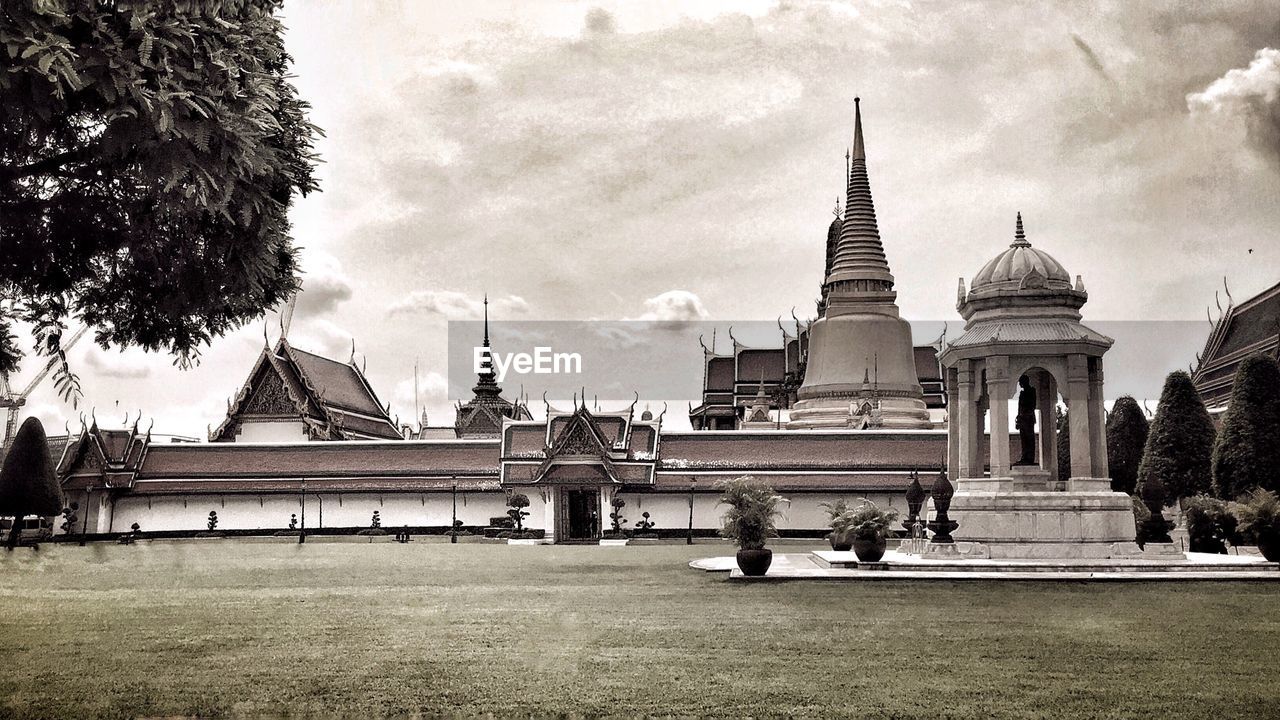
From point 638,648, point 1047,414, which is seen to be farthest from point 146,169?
point 1047,414

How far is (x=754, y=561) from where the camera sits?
17.7 metres

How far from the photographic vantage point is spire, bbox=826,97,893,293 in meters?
51.3

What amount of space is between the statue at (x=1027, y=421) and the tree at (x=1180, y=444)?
8.29 m

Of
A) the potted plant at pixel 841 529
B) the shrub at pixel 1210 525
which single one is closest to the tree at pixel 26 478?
the potted plant at pixel 841 529

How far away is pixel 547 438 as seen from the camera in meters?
38.6

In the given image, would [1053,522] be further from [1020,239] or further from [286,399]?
[286,399]

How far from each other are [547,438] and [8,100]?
104ft

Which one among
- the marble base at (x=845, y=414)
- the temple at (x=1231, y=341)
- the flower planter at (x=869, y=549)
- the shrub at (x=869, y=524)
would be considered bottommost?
the flower planter at (x=869, y=549)

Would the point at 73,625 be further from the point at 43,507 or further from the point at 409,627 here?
the point at 43,507

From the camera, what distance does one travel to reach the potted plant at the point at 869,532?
728 inches

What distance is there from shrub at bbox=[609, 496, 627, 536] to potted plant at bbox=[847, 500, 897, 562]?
57.7 ft

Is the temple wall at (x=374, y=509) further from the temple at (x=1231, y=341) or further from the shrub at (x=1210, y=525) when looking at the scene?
the shrub at (x=1210, y=525)

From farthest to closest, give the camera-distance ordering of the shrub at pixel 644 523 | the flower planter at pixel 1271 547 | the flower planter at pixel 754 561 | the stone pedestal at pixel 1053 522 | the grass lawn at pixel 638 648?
the shrub at pixel 644 523, the stone pedestal at pixel 1053 522, the flower planter at pixel 1271 547, the flower planter at pixel 754 561, the grass lawn at pixel 638 648

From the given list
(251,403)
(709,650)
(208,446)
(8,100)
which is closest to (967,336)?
(709,650)
